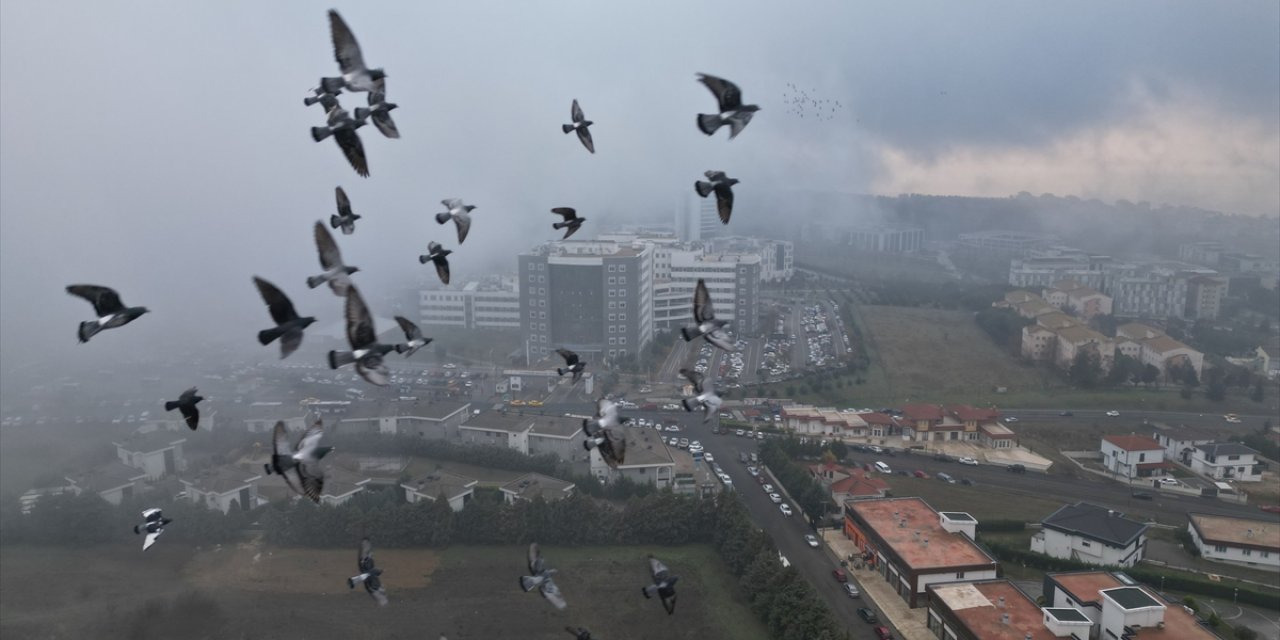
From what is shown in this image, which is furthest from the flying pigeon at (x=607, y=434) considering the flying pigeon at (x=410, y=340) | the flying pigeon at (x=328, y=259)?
the flying pigeon at (x=328, y=259)

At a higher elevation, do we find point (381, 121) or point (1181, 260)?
point (381, 121)

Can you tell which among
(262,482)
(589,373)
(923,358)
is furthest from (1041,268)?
(262,482)

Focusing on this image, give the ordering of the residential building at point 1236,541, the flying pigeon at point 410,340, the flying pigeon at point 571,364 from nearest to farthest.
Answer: the flying pigeon at point 410,340, the flying pigeon at point 571,364, the residential building at point 1236,541

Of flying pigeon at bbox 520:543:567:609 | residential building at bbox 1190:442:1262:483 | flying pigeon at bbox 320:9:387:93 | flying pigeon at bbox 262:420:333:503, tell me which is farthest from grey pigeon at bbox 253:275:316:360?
residential building at bbox 1190:442:1262:483

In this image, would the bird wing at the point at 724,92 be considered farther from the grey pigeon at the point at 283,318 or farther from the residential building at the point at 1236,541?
the residential building at the point at 1236,541

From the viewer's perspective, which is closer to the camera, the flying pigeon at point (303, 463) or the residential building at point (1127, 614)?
the flying pigeon at point (303, 463)

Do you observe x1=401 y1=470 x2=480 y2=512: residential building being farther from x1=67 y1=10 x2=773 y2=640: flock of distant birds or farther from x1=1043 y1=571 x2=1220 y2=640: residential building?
x1=67 y1=10 x2=773 y2=640: flock of distant birds

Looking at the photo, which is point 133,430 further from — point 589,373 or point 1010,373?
point 1010,373
